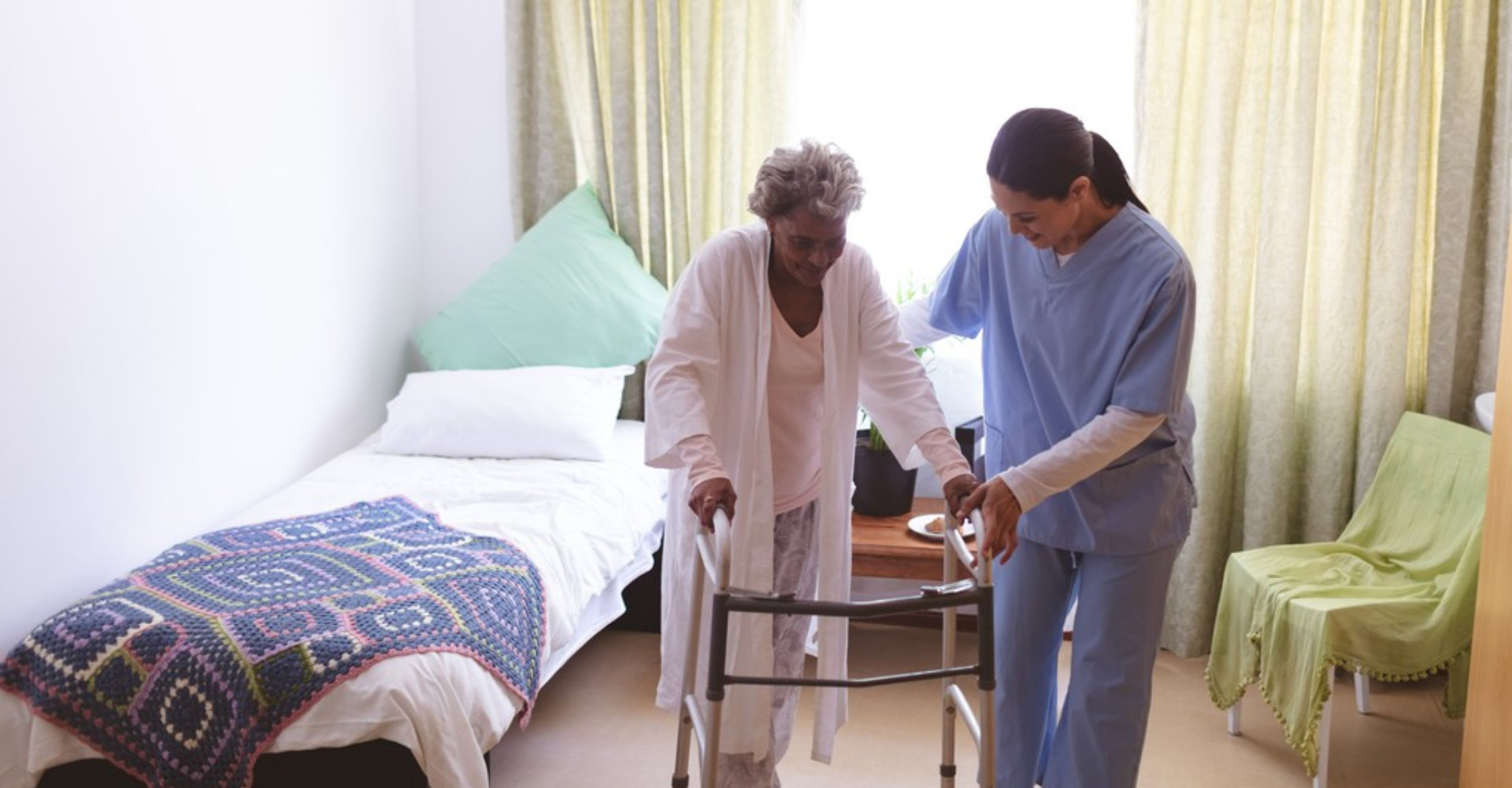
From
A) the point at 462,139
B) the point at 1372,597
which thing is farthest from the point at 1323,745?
the point at 462,139

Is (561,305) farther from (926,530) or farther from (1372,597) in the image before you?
(1372,597)

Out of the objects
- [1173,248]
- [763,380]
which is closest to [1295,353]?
Result: [1173,248]

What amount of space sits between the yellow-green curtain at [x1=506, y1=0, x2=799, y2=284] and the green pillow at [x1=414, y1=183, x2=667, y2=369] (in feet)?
0.39

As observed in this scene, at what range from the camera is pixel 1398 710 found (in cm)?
339

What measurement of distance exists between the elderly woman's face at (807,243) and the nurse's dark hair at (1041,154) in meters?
0.26

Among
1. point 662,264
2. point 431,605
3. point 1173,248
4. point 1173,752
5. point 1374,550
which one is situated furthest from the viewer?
point 662,264

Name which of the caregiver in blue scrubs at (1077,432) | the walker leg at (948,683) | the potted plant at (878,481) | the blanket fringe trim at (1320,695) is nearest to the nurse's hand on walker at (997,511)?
the caregiver in blue scrubs at (1077,432)

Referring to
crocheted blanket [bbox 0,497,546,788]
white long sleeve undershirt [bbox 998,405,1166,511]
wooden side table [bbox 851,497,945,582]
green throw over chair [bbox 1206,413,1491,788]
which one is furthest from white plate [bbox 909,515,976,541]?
white long sleeve undershirt [bbox 998,405,1166,511]

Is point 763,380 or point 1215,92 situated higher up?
point 1215,92

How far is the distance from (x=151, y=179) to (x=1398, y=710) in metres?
3.26

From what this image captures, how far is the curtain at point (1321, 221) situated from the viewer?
11.6 feet

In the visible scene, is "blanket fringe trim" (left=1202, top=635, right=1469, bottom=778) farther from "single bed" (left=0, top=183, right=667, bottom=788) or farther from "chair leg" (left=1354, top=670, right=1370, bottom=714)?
"single bed" (left=0, top=183, right=667, bottom=788)

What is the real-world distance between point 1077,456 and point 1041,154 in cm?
46

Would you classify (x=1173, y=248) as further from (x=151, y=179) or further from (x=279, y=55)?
(x=279, y=55)
